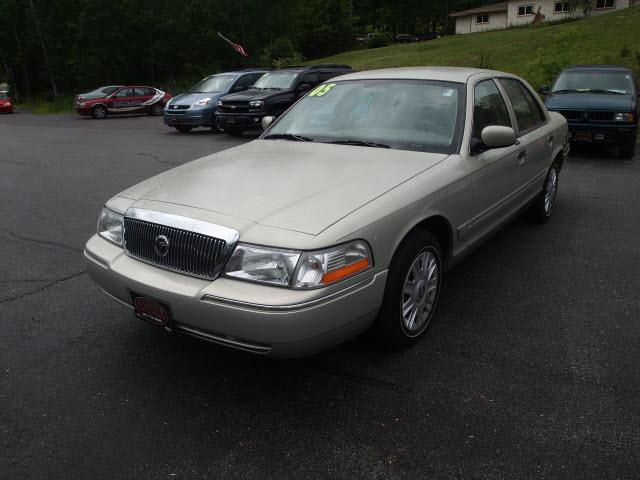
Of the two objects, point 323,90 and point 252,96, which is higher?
point 323,90

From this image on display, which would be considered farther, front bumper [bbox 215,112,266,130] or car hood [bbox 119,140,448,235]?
front bumper [bbox 215,112,266,130]

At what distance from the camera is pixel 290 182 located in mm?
3262

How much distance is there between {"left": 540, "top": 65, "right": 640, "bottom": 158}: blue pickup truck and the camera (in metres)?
9.66

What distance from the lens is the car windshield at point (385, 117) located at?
3863 mm

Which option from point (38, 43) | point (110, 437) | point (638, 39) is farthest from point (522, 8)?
point (110, 437)

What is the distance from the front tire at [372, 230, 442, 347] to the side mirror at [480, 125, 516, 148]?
2.79ft

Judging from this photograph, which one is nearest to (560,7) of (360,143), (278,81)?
(278,81)

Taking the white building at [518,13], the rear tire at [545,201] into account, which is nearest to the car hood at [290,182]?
the rear tire at [545,201]

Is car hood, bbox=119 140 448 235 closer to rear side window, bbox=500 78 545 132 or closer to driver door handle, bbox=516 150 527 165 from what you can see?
driver door handle, bbox=516 150 527 165

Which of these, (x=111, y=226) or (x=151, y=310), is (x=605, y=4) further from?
(x=151, y=310)

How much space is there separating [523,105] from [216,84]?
13.6 metres

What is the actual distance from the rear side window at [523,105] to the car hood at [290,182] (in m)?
1.61

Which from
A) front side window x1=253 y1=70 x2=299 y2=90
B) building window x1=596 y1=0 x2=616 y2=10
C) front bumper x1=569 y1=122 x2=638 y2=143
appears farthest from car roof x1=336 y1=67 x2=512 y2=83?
building window x1=596 y1=0 x2=616 y2=10

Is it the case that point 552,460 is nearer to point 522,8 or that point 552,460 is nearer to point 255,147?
point 255,147
